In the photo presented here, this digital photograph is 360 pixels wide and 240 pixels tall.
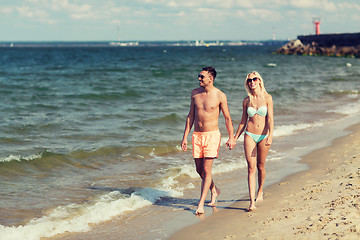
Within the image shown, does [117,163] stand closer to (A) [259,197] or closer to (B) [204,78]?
(A) [259,197]

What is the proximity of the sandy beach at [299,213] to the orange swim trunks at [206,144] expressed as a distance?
860 millimetres

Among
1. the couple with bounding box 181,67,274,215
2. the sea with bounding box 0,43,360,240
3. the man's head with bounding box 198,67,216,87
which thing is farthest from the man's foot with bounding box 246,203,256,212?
the man's head with bounding box 198,67,216,87

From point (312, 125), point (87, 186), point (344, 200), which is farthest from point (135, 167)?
point (312, 125)

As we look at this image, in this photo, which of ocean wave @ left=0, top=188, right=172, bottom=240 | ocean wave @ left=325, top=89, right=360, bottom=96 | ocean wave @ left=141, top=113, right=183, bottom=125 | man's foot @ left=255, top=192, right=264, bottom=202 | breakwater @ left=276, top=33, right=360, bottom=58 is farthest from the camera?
breakwater @ left=276, top=33, right=360, bottom=58

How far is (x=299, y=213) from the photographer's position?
17.9ft

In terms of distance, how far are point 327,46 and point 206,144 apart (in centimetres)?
7727

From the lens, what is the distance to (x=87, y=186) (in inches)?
308

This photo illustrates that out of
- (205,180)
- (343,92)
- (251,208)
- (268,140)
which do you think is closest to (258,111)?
(268,140)

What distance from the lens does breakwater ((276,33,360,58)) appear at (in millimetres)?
68625

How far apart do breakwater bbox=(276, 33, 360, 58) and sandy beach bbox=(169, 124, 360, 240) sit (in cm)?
6213

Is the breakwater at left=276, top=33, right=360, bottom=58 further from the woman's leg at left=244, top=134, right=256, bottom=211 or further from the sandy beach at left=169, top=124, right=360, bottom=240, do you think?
the woman's leg at left=244, top=134, right=256, bottom=211

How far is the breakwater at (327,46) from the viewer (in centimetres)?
6862

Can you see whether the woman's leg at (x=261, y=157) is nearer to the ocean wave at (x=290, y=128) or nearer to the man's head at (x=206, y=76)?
the man's head at (x=206, y=76)

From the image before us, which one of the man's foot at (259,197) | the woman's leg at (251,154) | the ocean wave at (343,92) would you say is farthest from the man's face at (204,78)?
the ocean wave at (343,92)
